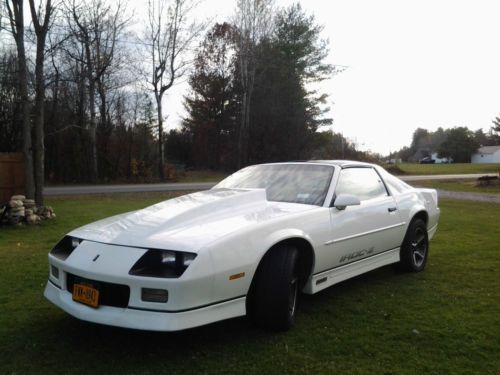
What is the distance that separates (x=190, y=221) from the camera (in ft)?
10.8

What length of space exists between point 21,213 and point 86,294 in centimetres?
665

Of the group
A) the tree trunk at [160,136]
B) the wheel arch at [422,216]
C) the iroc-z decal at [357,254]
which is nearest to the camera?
the iroc-z decal at [357,254]

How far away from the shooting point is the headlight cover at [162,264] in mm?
2771

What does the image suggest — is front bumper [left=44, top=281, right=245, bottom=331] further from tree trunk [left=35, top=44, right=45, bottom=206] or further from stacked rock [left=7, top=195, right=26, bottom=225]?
tree trunk [left=35, top=44, right=45, bottom=206]

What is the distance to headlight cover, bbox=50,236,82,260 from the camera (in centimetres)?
331

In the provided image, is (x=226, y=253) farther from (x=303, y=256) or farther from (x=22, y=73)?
(x=22, y=73)

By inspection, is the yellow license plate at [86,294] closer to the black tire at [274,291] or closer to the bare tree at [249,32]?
the black tire at [274,291]

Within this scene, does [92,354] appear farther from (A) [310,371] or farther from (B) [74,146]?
(B) [74,146]

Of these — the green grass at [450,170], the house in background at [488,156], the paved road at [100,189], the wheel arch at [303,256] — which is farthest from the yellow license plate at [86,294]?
the house in background at [488,156]

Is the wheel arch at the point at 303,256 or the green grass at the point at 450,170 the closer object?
the wheel arch at the point at 303,256

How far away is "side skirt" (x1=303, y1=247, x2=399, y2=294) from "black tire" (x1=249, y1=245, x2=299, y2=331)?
0.40m

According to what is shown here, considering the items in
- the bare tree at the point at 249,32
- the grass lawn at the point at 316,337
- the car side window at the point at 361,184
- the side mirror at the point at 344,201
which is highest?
the bare tree at the point at 249,32

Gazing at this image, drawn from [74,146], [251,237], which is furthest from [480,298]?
[74,146]

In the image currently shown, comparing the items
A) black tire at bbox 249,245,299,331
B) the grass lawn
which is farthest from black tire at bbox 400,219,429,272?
black tire at bbox 249,245,299,331
